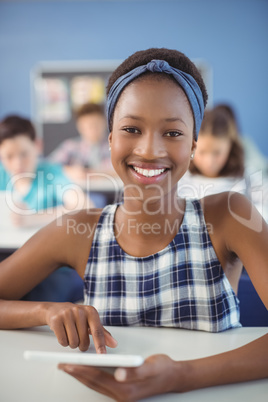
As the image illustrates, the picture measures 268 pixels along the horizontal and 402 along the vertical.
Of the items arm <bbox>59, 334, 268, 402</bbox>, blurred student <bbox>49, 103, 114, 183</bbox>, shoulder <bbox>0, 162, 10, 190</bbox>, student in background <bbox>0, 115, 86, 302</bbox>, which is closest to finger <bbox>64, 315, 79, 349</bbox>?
arm <bbox>59, 334, 268, 402</bbox>

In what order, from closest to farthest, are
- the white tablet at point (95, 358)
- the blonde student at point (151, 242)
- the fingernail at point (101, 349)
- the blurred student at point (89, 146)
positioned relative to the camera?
the white tablet at point (95, 358)
the fingernail at point (101, 349)
the blonde student at point (151, 242)
the blurred student at point (89, 146)

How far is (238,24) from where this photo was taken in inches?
226

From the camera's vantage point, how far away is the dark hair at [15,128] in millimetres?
2623

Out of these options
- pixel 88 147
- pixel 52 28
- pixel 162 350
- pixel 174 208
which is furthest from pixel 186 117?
pixel 52 28

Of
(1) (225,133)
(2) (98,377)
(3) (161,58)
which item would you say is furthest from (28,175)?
(2) (98,377)

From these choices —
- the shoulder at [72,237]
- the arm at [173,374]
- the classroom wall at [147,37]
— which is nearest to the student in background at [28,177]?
the shoulder at [72,237]

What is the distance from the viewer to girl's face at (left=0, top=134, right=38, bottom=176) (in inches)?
104

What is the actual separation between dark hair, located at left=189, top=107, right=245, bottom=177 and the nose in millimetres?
1749

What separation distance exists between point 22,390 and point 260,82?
574 centimetres

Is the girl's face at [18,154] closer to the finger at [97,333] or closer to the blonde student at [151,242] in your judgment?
the blonde student at [151,242]

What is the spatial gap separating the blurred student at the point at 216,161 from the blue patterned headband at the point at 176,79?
4.85ft

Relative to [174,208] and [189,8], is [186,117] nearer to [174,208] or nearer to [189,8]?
[174,208]

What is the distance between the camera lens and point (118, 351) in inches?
34.2

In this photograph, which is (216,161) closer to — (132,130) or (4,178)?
(4,178)
